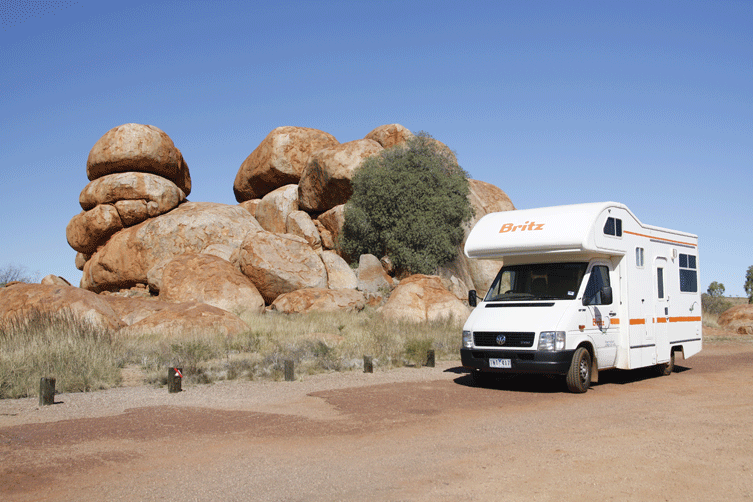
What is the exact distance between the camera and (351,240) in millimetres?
31969

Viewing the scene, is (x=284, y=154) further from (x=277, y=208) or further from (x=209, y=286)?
(x=209, y=286)

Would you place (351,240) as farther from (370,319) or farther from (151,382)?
(151,382)

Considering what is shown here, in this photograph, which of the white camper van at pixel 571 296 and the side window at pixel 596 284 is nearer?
the white camper van at pixel 571 296

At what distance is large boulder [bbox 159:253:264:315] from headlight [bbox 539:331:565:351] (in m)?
15.0

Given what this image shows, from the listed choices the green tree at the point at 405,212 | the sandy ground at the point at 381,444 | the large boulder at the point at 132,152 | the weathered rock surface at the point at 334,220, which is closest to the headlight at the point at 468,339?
the sandy ground at the point at 381,444

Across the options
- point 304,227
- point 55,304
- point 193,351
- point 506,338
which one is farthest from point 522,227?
point 304,227

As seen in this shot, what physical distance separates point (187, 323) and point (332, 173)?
16744mm

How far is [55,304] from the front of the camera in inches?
679

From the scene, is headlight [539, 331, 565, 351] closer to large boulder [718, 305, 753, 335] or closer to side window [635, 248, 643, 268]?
side window [635, 248, 643, 268]

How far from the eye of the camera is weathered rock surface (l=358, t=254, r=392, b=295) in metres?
28.8

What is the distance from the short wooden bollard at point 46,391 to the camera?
9.64 m

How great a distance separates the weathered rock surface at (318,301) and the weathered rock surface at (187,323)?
17.0 feet

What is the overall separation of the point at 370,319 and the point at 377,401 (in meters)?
12.5

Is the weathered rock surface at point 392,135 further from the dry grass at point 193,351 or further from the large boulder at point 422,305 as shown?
the dry grass at point 193,351
